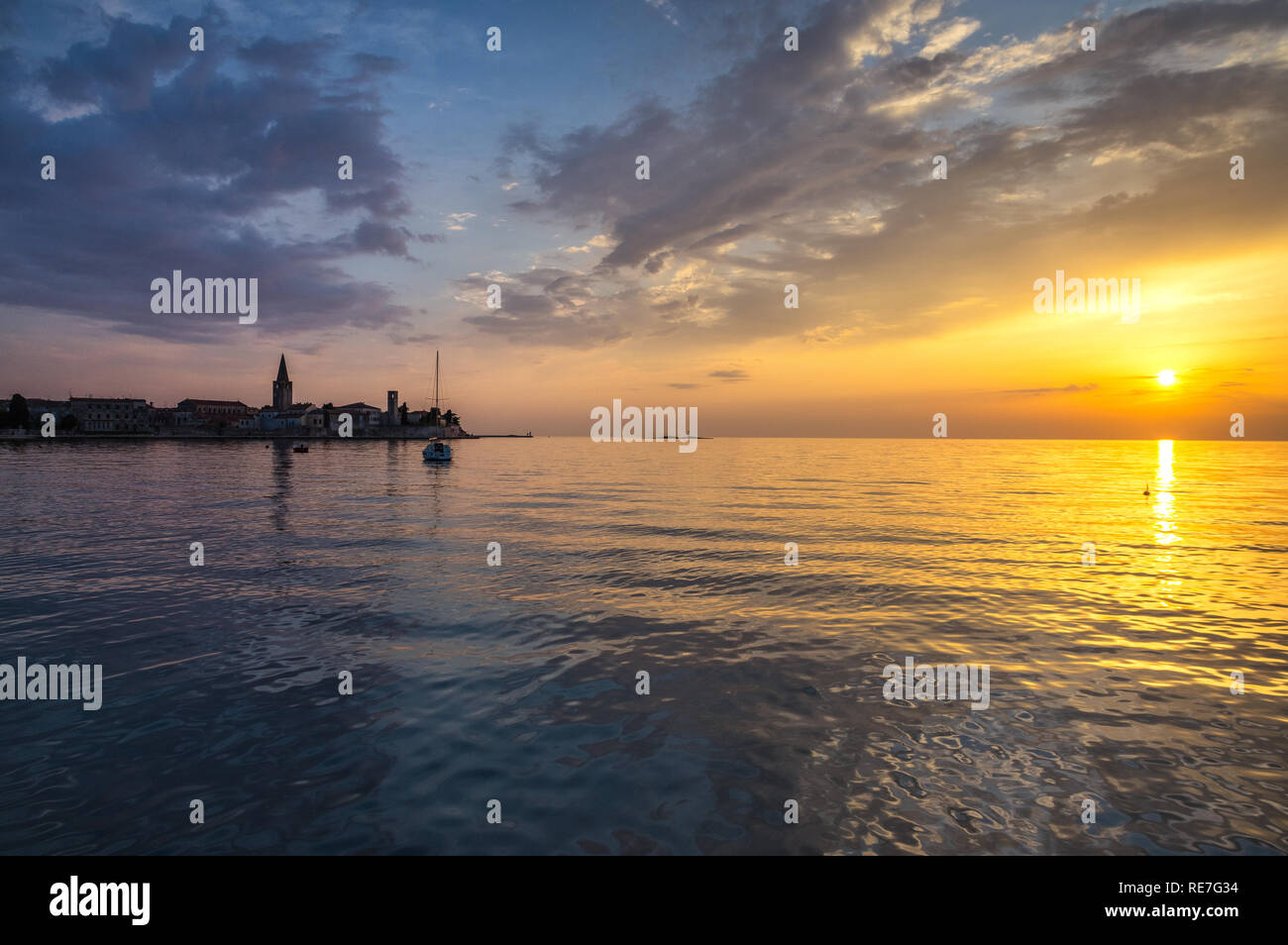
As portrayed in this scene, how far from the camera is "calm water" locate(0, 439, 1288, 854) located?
709cm

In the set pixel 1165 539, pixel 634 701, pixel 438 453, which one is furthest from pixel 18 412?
pixel 1165 539

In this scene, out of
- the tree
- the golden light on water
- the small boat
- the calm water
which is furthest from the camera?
the tree

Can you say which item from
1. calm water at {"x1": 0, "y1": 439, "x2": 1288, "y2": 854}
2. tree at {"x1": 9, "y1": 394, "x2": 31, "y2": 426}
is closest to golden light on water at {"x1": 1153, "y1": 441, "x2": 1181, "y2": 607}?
calm water at {"x1": 0, "y1": 439, "x2": 1288, "y2": 854}

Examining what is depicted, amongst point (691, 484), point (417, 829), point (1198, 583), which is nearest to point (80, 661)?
point (417, 829)

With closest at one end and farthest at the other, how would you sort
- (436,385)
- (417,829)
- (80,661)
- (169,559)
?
(417,829), (80,661), (169,559), (436,385)

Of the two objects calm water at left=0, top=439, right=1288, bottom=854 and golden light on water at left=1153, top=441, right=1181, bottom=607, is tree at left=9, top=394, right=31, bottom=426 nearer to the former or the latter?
calm water at left=0, top=439, right=1288, bottom=854

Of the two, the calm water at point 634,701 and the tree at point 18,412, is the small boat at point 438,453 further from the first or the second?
the tree at point 18,412

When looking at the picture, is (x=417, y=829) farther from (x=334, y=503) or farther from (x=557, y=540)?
(x=334, y=503)

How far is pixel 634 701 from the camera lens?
10711mm

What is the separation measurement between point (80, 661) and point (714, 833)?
531 inches

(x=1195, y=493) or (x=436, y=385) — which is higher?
(x=436, y=385)

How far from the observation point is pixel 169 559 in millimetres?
22438

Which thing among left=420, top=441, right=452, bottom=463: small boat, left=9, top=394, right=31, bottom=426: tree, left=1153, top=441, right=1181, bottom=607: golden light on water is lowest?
left=1153, top=441, right=1181, bottom=607: golden light on water
